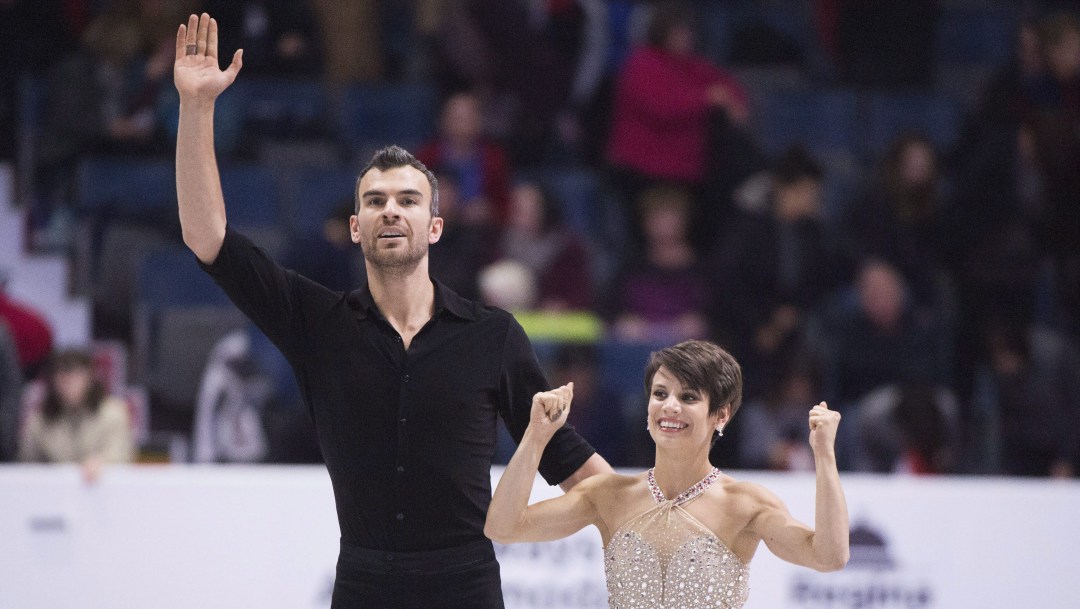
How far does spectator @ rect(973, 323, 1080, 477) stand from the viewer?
285 inches

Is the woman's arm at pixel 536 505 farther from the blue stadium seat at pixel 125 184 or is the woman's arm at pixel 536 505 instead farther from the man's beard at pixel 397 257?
the blue stadium seat at pixel 125 184

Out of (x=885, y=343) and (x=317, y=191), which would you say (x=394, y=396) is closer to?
(x=885, y=343)

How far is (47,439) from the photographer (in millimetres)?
7023

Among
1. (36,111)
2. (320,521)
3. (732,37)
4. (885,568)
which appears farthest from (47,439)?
(732,37)

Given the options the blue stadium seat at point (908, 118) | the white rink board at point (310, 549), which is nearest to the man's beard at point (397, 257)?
the white rink board at point (310, 549)

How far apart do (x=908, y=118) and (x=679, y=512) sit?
6.58 m

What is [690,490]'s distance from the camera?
11.2 feet

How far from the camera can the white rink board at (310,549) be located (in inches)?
221

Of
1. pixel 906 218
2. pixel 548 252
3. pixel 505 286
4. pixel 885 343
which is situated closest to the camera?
pixel 505 286

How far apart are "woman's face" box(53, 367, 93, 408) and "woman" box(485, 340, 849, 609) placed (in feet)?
13.9

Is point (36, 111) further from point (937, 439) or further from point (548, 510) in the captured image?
point (548, 510)

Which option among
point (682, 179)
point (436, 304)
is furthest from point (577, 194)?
point (436, 304)

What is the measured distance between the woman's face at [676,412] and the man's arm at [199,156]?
3.58 feet

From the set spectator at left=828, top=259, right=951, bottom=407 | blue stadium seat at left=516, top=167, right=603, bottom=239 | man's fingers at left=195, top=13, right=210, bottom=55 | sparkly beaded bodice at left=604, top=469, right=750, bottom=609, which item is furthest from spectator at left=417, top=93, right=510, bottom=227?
sparkly beaded bodice at left=604, top=469, right=750, bottom=609
